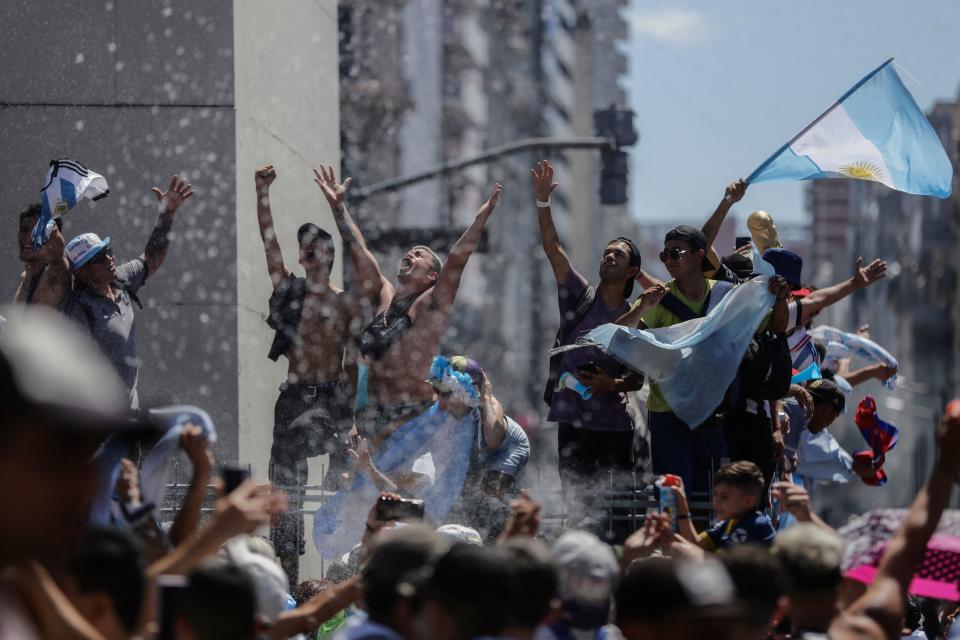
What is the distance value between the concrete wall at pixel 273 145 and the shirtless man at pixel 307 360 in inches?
20.5

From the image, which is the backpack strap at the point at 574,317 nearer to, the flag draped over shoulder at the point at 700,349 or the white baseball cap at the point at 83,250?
the flag draped over shoulder at the point at 700,349

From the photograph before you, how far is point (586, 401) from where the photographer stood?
9.73m

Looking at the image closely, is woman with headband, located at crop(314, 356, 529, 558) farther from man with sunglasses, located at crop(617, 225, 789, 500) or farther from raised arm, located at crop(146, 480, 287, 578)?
raised arm, located at crop(146, 480, 287, 578)

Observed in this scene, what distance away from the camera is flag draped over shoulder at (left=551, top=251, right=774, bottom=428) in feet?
30.0

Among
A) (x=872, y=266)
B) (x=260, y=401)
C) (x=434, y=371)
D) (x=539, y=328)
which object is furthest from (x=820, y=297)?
(x=539, y=328)

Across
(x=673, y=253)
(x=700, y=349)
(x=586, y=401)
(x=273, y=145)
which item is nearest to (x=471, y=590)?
(x=700, y=349)

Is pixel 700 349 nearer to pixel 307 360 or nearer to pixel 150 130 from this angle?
pixel 307 360

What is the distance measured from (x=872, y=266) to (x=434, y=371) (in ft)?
7.69

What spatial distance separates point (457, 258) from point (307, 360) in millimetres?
1137

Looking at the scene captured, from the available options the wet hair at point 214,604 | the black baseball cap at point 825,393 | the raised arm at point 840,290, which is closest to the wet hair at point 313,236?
the raised arm at point 840,290

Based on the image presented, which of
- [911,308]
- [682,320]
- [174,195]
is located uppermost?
[174,195]

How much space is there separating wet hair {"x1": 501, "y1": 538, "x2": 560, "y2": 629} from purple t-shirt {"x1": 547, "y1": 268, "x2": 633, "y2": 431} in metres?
4.71

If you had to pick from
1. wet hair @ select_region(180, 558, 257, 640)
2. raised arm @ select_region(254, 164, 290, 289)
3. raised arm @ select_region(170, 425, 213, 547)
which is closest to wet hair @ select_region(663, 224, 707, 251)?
raised arm @ select_region(254, 164, 290, 289)

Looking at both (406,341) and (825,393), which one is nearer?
(406,341)
